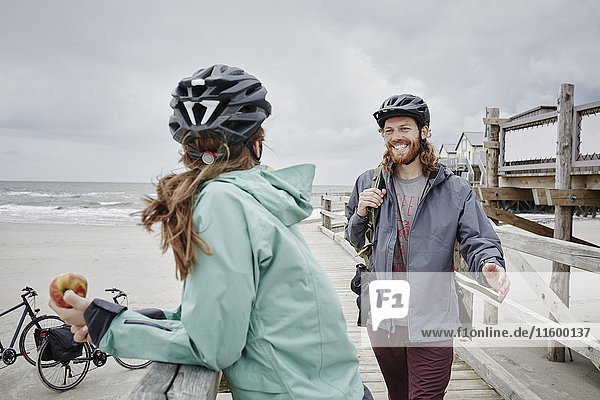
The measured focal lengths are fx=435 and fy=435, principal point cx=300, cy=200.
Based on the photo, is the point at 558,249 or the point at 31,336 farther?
the point at 31,336

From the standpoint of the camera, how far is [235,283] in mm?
991

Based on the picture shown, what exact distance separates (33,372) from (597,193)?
8.15 meters

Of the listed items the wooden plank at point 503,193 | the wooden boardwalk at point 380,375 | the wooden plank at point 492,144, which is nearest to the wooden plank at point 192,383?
the wooden boardwalk at point 380,375

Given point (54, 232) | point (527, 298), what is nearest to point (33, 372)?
point (527, 298)

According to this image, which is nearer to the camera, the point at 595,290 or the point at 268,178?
the point at 268,178

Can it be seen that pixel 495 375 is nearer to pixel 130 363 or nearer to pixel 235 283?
pixel 235 283

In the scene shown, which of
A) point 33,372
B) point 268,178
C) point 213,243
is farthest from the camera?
point 33,372

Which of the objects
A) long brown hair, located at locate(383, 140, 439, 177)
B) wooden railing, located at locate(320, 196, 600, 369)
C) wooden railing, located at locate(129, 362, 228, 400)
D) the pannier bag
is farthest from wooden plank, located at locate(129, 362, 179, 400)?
the pannier bag

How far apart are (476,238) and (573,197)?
15.5 feet

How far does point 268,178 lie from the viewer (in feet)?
4.08

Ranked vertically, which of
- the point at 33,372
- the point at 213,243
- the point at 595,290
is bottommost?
the point at 33,372

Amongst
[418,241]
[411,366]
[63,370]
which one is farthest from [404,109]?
[63,370]

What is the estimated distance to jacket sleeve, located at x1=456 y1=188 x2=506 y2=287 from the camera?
7.48 ft

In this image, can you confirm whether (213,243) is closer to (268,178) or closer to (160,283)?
(268,178)
